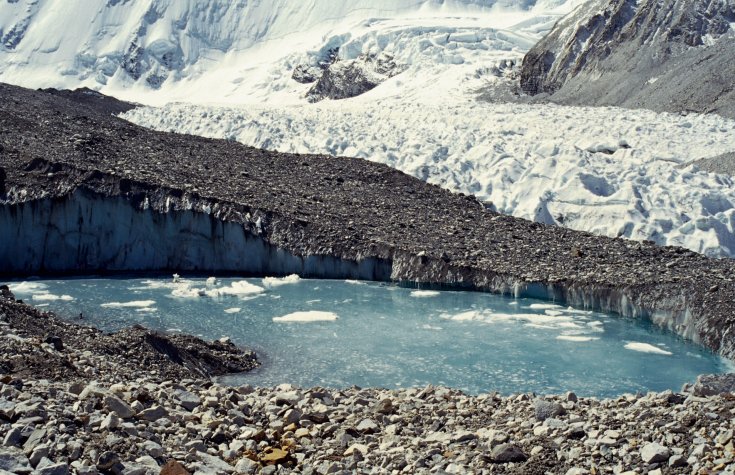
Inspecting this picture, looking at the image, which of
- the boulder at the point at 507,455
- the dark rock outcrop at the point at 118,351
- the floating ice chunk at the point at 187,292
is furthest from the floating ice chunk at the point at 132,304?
the boulder at the point at 507,455

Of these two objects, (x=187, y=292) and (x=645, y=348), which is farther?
(x=187, y=292)

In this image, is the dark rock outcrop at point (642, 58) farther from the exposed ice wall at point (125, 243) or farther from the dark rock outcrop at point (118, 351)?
the dark rock outcrop at point (118, 351)

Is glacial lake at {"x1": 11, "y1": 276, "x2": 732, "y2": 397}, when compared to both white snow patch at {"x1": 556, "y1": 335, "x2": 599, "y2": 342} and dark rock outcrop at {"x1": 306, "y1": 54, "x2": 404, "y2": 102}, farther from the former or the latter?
dark rock outcrop at {"x1": 306, "y1": 54, "x2": 404, "y2": 102}

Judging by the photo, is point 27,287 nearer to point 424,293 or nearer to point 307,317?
point 307,317

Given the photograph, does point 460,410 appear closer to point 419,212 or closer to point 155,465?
point 155,465

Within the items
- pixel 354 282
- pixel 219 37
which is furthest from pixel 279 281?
pixel 219 37

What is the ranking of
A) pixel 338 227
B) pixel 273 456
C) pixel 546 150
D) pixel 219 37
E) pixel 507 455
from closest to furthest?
pixel 507 455 < pixel 273 456 < pixel 338 227 < pixel 546 150 < pixel 219 37
